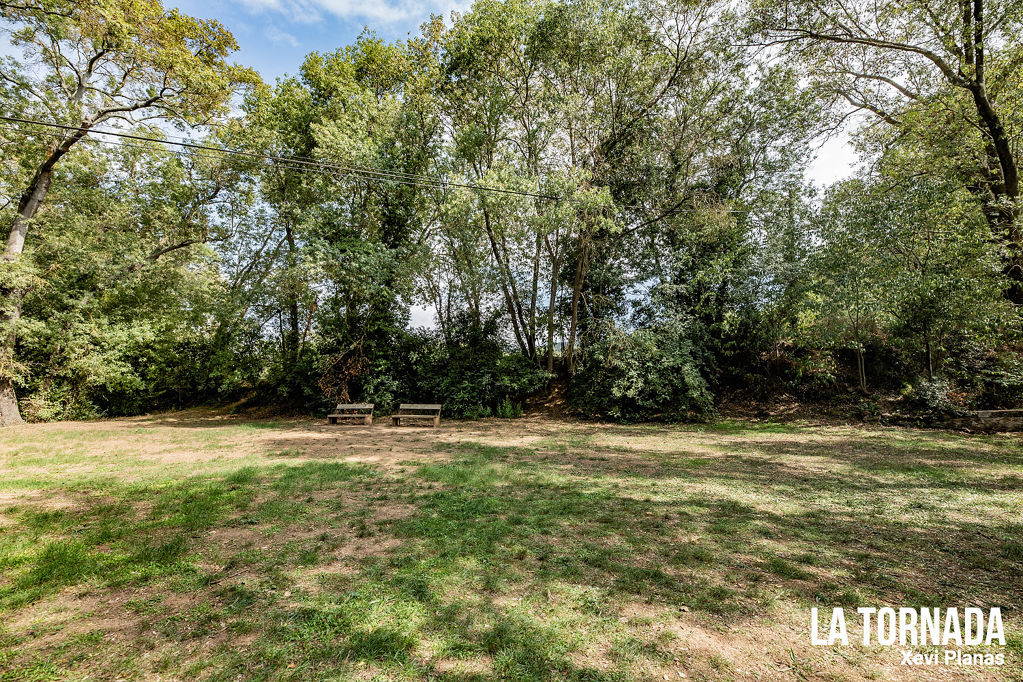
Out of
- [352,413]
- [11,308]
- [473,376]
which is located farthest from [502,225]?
[11,308]

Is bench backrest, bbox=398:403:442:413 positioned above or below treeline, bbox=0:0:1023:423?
below

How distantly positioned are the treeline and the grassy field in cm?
609

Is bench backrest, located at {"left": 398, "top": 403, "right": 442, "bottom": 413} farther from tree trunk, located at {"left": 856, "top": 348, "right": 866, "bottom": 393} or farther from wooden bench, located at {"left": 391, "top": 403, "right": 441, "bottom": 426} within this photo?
tree trunk, located at {"left": 856, "top": 348, "right": 866, "bottom": 393}

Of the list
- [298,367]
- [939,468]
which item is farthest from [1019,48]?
[298,367]

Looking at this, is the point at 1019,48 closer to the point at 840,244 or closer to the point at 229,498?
the point at 840,244

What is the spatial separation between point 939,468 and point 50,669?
10038 mm

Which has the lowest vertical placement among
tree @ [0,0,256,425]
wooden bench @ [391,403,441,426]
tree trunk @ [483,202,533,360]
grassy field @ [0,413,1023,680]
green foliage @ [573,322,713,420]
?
grassy field @ [0,413,1023,680]

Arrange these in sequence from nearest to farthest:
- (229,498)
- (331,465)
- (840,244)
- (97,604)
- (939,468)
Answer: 1. (97,604)
2. (229,498)
3. (939,468)
4. (331,465)
5. (840,244)

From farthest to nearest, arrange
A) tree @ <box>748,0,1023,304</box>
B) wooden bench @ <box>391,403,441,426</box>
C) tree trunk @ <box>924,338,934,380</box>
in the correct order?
wooden bench @ <box>391,403,441,426</box> < tree trunk @ <box>924,338,934,380</box> < tree @ <box>748,0,1023,304</box>

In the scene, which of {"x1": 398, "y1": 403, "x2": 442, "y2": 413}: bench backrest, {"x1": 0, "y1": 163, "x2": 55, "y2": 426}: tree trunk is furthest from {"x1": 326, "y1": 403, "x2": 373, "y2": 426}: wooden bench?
{"x1": 0, "y1": 163, "x2": 55, "y2": 426}: tree trunk

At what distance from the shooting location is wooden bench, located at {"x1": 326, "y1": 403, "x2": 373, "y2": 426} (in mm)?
12438

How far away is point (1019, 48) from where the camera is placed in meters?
8.19

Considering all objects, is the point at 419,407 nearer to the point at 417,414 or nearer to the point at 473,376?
the point at 417,414

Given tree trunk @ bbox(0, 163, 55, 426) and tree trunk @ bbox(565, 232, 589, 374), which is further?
tree trunk @ bbox(565, 232, 589, 374)
